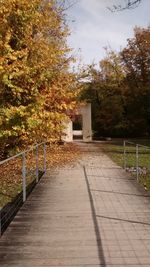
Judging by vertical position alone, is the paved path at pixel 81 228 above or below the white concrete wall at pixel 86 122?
below

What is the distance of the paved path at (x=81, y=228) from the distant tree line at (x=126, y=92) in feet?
120

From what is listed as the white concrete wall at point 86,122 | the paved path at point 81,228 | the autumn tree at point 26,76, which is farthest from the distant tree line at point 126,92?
the paved path at point 81,228

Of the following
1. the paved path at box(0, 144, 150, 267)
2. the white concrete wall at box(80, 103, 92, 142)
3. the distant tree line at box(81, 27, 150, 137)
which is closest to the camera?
the paved path at box(0, 144, 150, 267)

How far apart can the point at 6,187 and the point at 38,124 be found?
3.51 meters

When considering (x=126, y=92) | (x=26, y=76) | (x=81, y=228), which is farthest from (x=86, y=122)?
(x=81, y=228)

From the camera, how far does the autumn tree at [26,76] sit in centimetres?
1700

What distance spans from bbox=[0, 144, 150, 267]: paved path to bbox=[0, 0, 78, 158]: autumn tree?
3.59m

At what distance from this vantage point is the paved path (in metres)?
6.90

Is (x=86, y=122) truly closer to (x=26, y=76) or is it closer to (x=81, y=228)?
(x=26, y=76)

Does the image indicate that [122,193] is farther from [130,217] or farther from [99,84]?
[99,84]

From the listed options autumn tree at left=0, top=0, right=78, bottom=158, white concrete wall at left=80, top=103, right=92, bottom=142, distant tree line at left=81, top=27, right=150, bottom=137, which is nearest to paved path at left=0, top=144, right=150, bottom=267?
autumn tree at left=0, top=0, right=78, bottom=158

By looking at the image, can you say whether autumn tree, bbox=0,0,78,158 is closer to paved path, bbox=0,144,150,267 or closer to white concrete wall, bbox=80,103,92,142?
paved path, bbox=0,144,150,267

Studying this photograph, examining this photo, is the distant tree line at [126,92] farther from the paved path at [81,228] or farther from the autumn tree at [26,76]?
the paved path at [81,228]

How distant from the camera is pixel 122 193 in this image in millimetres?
12547
